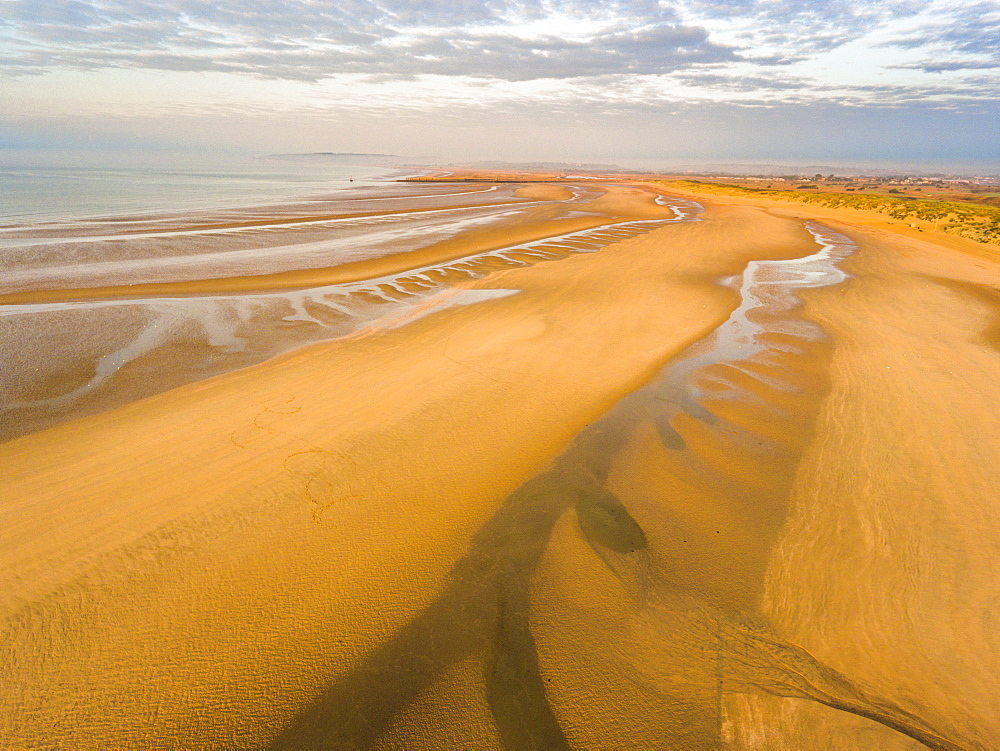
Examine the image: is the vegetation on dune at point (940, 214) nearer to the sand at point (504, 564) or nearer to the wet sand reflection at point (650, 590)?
the sand at point (504, 564)

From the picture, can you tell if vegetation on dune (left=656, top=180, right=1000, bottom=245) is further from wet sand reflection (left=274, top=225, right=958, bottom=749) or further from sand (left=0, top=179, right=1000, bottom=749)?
wet sand reflection (left=274, top=225, right=958, bottom=749)

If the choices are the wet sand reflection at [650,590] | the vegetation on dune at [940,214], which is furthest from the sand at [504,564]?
the vegetation on dune at [940,214]

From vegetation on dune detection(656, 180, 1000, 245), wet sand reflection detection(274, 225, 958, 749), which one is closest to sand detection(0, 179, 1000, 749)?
wet sand reflection detection(274, 225, 958, 749)

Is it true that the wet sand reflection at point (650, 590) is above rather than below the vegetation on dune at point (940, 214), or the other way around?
below

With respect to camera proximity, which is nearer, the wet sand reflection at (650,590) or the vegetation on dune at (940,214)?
the wet sand reflection at (650,590)

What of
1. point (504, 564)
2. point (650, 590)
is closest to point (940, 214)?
point (650, 590)

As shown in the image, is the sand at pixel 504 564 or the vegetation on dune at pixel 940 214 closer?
the sand at pixel 504 564
